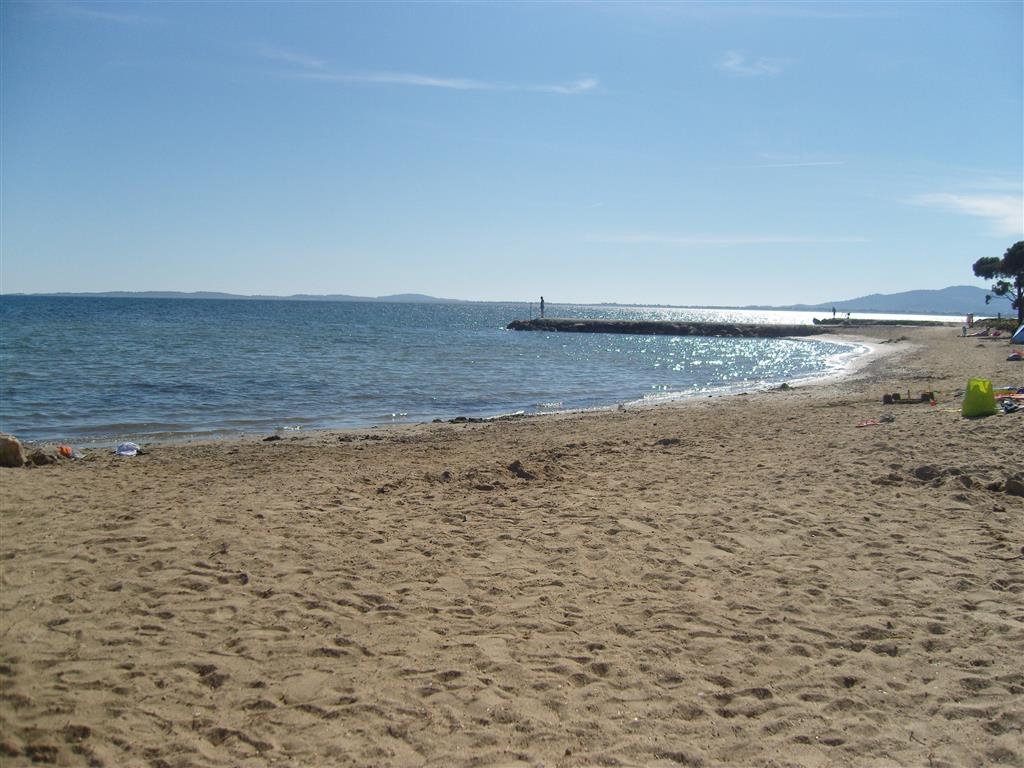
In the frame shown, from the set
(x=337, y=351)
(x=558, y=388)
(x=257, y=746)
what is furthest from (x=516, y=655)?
(x=337, y=351)

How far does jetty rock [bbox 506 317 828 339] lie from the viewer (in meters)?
70.8

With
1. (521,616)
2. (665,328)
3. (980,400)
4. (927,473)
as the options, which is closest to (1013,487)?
(927,473)

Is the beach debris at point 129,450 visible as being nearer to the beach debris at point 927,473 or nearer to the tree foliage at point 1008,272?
the beach debris at point 927,473

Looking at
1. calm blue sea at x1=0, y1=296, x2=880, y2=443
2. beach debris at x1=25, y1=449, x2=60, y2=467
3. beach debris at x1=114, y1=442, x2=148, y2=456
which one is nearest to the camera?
beach debris at x1=25, y1=449, x2=60, y2=467

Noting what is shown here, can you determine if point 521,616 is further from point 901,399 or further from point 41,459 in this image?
point 901,399

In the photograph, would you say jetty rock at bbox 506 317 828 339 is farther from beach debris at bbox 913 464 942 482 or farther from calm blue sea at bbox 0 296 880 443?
beach debris at bbox 913 464 942 482

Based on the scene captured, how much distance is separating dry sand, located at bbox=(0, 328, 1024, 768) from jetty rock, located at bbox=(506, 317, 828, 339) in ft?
212

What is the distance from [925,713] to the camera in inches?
Answer: 144

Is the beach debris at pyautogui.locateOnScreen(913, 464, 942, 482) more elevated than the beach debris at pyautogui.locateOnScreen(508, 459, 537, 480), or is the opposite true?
the beach debris at pyautogui.locateOnScreen(913, 464, 942, 482)

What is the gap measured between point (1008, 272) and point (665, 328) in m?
34.3

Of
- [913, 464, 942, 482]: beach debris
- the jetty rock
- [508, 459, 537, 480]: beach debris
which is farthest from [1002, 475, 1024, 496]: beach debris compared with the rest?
the jetty rock

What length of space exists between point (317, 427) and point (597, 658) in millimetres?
11632

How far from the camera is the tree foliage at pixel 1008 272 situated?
139 feet

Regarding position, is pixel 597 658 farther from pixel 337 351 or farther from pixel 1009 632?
pixel 337 351
